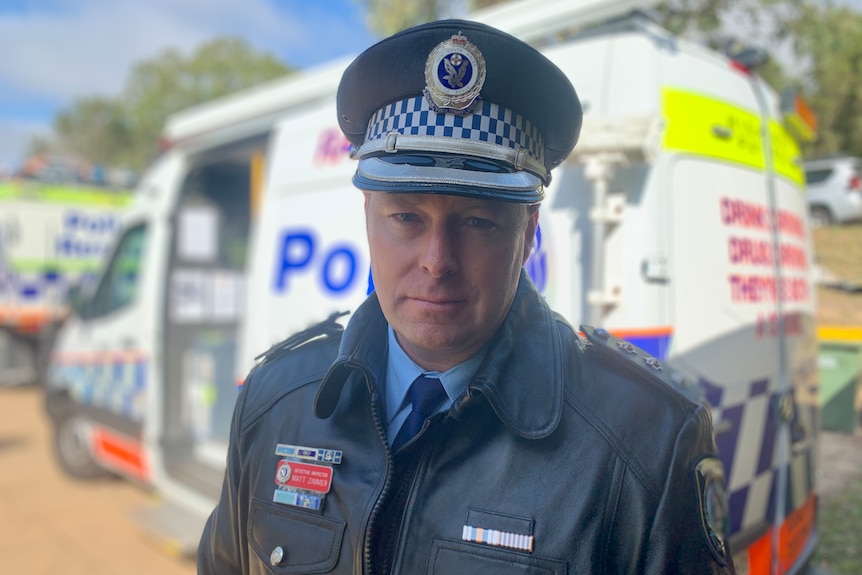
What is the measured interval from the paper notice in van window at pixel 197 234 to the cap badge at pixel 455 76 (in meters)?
3.92

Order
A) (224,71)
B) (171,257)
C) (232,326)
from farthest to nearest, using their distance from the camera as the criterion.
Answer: (224,71) < (232,326) < (171,257)

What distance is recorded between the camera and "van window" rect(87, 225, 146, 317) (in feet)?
14.4

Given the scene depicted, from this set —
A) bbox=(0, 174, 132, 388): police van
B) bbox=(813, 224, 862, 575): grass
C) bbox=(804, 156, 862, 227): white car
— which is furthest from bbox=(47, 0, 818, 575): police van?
bbox=(0, 174, 132, 388): police van

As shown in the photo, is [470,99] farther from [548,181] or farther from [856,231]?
[856,231]

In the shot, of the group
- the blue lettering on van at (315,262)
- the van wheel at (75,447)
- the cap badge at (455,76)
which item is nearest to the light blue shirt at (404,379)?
the cap badge at (455,76)

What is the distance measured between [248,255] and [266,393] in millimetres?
4009

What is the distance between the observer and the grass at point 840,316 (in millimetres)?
3078

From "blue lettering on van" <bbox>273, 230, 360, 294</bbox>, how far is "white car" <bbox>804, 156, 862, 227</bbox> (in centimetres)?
213

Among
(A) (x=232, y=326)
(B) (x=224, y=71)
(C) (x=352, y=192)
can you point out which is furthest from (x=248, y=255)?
(B) (x=224, y=71)

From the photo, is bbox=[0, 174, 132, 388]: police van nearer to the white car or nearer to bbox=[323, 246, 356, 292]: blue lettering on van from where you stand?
bbox=[323, 246, 356, 292]: blue lettering on van

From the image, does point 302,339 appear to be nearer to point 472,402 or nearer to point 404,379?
point 404,379

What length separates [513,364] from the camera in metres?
1.00

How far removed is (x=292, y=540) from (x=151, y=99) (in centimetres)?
2361

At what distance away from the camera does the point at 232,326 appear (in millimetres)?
4926
